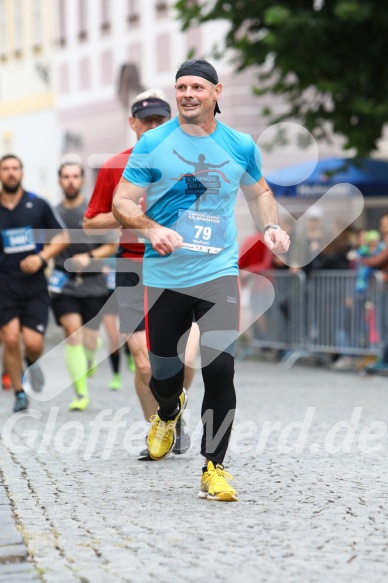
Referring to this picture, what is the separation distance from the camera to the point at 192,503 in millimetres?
6500

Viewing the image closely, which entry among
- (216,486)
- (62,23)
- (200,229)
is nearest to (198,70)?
(200,229)

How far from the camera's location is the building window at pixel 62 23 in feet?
130

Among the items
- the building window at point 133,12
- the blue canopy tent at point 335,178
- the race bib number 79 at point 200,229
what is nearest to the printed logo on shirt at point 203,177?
the race bib number 79 at point 200,229

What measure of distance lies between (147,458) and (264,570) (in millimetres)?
3132

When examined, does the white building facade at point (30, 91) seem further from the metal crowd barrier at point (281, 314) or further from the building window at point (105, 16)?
the metal crowd barrier at point (281, 314)

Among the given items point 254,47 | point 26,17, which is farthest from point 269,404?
point 26,17

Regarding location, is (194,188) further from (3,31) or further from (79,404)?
(3,31)

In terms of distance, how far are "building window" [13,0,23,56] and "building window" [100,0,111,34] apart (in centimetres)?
564

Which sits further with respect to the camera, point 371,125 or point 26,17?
point 26,17

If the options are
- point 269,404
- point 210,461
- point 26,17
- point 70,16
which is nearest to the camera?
point 210,461

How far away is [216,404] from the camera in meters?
6.66

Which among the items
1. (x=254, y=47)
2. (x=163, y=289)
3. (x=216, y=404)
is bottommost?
(x=216, y=404)

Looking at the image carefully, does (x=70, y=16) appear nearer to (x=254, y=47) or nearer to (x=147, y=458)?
(x=254, y=47)

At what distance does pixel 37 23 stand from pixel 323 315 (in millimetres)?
26325
